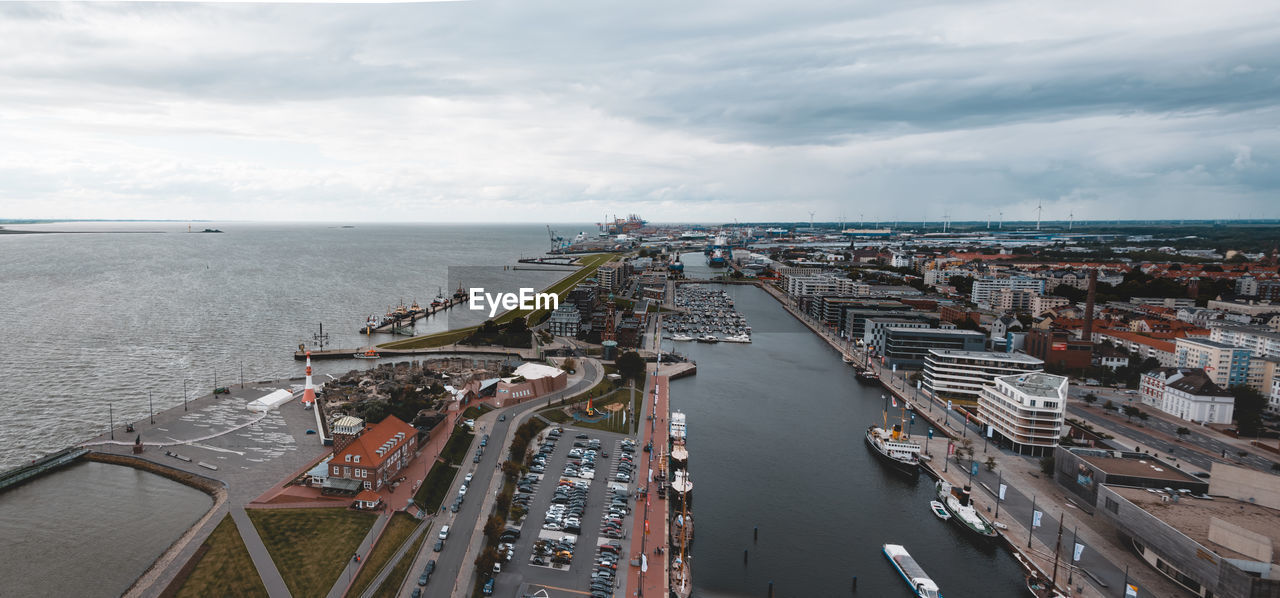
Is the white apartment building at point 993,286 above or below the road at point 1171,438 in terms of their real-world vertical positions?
above

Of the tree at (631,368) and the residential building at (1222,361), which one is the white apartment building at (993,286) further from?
the tree at (631,368)

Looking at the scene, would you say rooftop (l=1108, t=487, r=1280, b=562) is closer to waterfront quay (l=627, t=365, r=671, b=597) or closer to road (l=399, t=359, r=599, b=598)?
waterfront quay (l=627, t=365, r=671, b=597)

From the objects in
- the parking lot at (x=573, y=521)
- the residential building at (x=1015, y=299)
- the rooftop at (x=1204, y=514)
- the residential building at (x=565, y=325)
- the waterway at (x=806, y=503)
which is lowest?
the waterway at (x=806, y=503)

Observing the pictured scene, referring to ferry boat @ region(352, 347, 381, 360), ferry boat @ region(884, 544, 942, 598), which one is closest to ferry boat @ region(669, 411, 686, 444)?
ferry boat @ region(884, 544, 942, 598)

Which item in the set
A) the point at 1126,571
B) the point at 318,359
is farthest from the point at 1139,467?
the point at 318,359

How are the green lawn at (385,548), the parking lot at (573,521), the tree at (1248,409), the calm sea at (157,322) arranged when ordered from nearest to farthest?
the green lawn at (385,548) < the parking lot at (573,521) < the calm sea at (157,322) < the tree at (1248,409)

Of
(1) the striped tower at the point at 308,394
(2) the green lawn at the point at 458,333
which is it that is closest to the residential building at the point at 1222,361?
(2) the green lawn at the point at 458,333

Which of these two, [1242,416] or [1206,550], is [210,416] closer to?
[1206,550]
